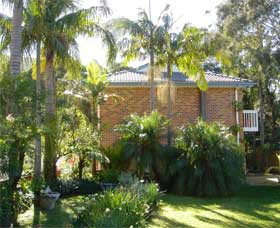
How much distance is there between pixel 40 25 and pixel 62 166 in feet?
24.6

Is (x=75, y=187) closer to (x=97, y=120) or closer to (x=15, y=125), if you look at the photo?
(x=97, y=120)

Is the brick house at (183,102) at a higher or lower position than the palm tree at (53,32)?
lower

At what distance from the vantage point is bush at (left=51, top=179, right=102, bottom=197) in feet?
47.8

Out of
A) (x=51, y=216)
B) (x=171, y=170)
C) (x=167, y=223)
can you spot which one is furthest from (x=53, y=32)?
Answer: (x=167, y=223)

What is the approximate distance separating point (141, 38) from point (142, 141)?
4.76m

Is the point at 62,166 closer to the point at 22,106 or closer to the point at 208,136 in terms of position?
the point at 208,136

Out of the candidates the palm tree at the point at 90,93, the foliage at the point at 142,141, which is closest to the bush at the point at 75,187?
the foliage at the point at 142,141

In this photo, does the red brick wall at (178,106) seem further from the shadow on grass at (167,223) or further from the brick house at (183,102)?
the shadow on grass at (167,223)

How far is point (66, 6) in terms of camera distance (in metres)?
14.2

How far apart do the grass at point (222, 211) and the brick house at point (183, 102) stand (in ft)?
→ 21.7

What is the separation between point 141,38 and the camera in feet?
59.9

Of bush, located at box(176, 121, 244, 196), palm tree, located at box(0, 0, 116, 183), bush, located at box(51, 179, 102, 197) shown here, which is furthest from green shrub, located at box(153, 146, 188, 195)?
palm tree, located at box(0, 0, 116, 183)

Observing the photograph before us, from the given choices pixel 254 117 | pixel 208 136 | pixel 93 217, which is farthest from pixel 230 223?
pixel 254 117

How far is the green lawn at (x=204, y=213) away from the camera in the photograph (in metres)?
10.4
